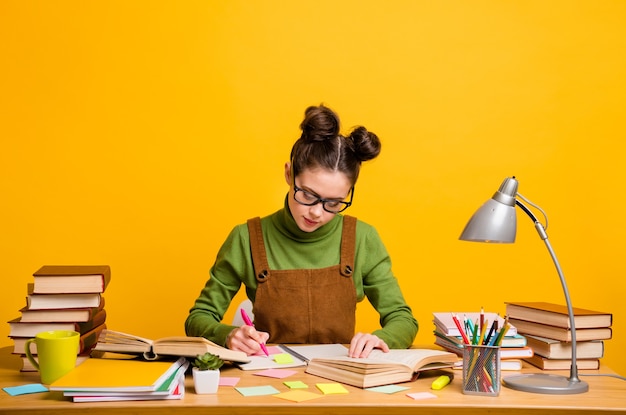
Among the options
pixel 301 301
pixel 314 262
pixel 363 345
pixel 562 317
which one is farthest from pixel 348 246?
pixel 562 317

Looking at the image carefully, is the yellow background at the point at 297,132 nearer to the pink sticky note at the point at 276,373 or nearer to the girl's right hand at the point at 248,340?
the girl's right hand at the point at 248,340

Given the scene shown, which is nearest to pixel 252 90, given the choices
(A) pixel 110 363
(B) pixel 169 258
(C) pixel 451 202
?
(B) pixel 169 258

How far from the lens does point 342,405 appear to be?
1485 millimetres

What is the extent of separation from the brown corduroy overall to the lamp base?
755 millimetres

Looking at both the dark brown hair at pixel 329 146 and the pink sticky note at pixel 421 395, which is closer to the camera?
the pink sticky note at pixel 421 395

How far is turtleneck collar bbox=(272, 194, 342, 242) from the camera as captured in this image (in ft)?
7.93

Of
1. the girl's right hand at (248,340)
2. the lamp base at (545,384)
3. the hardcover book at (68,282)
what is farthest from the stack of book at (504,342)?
the hardcover book at (68,282)

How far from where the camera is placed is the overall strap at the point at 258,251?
2385mm

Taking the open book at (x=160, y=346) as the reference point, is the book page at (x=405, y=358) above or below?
below

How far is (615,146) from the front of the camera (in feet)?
10.8

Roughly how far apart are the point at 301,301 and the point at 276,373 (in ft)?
2.04

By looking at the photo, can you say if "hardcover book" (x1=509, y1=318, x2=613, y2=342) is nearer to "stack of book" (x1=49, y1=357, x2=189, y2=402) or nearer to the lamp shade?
the lamp shade

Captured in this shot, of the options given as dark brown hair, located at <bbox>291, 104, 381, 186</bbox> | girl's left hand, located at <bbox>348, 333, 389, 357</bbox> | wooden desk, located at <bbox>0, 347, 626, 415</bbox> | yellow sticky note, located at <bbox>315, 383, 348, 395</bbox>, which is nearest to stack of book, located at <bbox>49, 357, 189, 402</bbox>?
wooden desk, located at <bbox>0, 347, 626, 415</bbox>

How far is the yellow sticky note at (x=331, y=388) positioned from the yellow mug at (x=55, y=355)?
55cm
